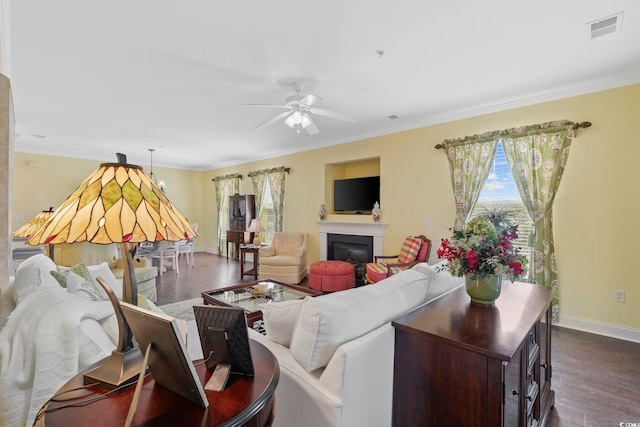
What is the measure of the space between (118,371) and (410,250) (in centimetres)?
384

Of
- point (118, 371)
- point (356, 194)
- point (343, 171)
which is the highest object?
point (343, 171)

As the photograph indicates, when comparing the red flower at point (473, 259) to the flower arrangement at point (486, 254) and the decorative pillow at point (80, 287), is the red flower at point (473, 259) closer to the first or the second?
the flower arrangement at point (486, 254)

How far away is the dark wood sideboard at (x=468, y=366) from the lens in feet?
4.08

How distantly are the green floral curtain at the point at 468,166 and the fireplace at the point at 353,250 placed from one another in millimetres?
1647

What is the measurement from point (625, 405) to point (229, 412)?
2780 millimetres

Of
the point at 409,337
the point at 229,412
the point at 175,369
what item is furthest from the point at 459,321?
the point at 175,369

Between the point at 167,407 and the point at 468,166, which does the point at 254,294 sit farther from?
the point at 468,166

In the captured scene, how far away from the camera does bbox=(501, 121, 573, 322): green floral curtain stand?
10.9 ft

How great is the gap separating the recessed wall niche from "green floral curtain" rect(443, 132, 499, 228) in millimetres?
1641

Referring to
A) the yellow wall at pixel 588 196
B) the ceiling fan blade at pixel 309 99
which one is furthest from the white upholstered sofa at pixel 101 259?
the yellow wall at pixel 588 196

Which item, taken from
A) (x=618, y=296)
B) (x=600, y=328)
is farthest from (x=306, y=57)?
(x=600, y=328)

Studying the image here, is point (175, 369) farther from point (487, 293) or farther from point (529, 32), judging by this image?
point (529, 32)

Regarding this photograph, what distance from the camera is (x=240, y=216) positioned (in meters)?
7.61

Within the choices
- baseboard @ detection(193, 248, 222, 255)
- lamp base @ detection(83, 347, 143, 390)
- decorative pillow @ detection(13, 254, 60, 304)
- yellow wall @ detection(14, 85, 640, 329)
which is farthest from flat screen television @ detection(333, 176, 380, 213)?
baseboard @ detection(193, 248, 222, 255)
